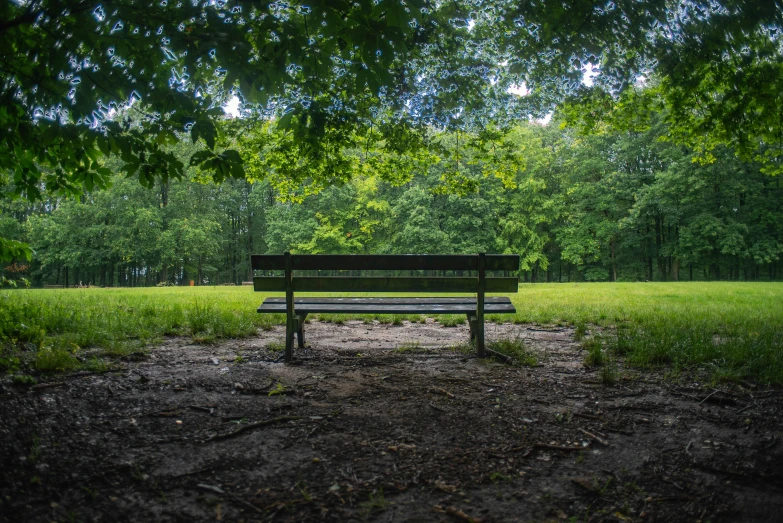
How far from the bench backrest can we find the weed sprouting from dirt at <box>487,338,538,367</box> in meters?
0.71

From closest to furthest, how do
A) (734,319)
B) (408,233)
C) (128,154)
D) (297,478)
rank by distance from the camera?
1. (297,478)
2. (128,154)
3. (734,319)
4. (408,233)

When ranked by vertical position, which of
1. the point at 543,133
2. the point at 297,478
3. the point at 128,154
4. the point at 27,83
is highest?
the point at 543,133

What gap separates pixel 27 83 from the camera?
3.61m

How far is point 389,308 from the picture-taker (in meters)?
5.67

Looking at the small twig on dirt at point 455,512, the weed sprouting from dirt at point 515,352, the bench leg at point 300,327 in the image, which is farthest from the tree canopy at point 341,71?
the weed sprouting from dirt at point 515,352

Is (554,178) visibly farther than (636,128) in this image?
Yes

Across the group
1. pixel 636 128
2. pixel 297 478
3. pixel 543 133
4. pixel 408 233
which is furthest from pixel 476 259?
pixel 543 133

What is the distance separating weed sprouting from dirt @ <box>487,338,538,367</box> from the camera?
518 centimetres

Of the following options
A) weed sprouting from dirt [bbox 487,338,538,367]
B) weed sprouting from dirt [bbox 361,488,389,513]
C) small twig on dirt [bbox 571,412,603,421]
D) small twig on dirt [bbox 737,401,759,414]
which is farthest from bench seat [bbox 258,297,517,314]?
weed sprouting from dirt [bbox 361,488,389,513]

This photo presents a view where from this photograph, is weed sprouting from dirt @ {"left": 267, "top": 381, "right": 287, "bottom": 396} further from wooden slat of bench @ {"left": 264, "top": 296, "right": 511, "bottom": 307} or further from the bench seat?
wooden slat of bench @ {"left": 264, "top": 296, "right": 511, "bottom": 307}

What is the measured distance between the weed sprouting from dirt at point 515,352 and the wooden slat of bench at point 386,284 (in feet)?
2.17

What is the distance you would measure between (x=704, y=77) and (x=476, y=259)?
4540mm

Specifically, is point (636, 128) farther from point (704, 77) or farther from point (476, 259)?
point (476, 259)

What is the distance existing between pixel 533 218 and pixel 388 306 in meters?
33.3
